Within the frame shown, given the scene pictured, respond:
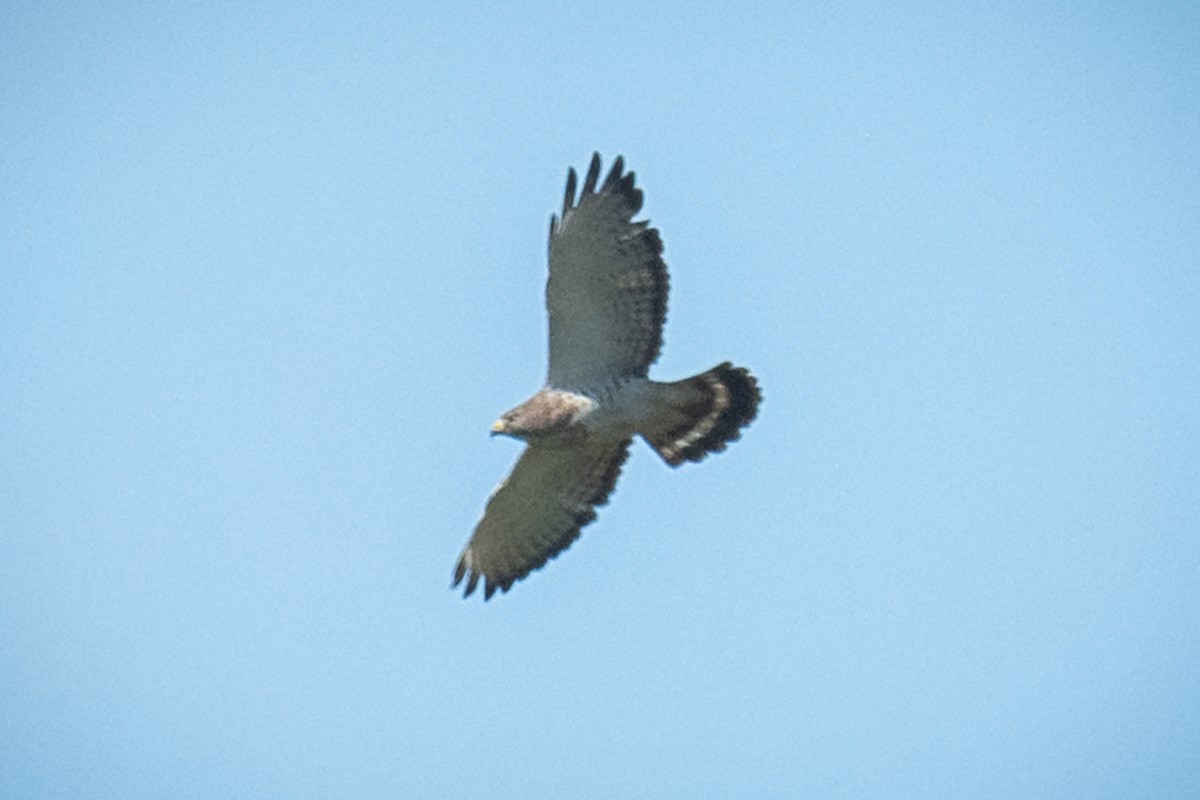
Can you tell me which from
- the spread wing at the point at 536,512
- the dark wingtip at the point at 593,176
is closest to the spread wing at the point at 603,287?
the dark wingtip at the point at 593,176

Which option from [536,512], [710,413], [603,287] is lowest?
[536,512]

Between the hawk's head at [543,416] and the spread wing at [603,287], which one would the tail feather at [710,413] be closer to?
the spread wing at [603,287]

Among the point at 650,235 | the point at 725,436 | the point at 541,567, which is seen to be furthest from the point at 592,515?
the point at 650,235

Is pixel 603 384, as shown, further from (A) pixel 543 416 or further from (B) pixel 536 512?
(B) pixel 536 512

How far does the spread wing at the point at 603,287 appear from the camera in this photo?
1055cm

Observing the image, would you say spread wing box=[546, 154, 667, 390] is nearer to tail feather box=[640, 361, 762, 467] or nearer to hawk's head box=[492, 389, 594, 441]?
hawk's head box=[492, 389, 594, 441]

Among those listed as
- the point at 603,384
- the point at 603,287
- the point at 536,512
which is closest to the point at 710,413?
the point at 603,384

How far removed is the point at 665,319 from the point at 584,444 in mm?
1004

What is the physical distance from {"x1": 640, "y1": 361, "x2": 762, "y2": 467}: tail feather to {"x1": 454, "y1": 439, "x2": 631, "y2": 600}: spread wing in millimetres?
528

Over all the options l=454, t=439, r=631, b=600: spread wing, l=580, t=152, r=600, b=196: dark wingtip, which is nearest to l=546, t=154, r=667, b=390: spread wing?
l=580, t=152, r=600, b=196: dark wingtip

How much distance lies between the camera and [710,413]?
1123cm

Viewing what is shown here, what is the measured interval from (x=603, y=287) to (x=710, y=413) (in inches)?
46.8

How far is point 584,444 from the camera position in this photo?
11148 mm

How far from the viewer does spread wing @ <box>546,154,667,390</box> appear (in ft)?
34.6
